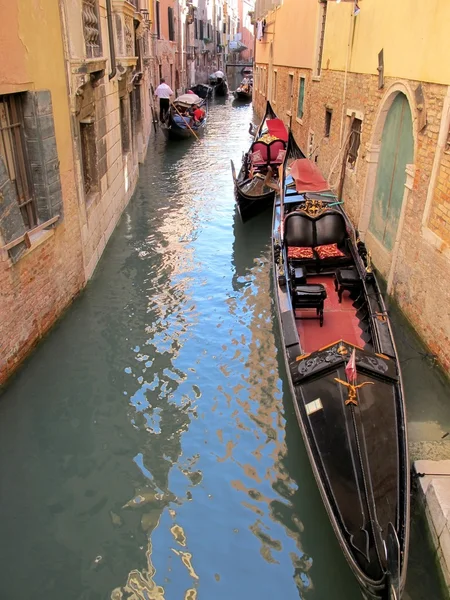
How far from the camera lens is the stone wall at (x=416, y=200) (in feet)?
16.1

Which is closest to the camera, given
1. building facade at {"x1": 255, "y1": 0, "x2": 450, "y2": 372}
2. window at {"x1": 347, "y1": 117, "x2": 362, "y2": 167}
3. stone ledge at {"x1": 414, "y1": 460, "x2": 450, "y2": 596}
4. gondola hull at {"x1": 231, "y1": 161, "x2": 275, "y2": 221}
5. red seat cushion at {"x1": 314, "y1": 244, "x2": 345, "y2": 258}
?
stone ledge at {"x1": 414, "y1": 460, "x2": 450, "y2": 596}

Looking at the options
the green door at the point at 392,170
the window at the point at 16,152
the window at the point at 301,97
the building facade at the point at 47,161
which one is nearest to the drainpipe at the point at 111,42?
the building facade at the point at 47,161

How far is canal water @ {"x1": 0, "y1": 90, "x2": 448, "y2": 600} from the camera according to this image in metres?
3.15

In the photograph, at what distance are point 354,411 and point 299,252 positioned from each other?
3262 millimetres

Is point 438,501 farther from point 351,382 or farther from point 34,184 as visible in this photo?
point 34,184

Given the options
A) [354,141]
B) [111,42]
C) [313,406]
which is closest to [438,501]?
[313,406]

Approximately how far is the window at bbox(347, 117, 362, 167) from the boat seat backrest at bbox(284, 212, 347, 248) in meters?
2.32

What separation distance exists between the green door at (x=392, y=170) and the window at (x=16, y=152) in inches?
169

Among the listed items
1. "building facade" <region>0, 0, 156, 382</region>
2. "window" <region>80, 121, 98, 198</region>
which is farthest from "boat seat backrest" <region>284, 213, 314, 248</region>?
"window" <region>80, 121, 98, 198</region>

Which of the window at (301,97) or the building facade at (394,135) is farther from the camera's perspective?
the window at (301,97)

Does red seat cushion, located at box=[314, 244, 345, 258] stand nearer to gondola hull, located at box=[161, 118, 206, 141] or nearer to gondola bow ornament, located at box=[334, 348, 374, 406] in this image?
gondola bow ornament, located at box=[334, 348, 374, 406]

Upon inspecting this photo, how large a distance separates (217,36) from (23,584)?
4682cm

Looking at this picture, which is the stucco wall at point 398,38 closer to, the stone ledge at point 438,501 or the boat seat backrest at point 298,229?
the boat seat backrest at point 298,229

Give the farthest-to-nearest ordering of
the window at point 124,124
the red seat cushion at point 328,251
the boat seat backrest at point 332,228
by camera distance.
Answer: the window at point 124,124
the boat seat backrest at point 332,228
the red seat cushion at point 328,251
